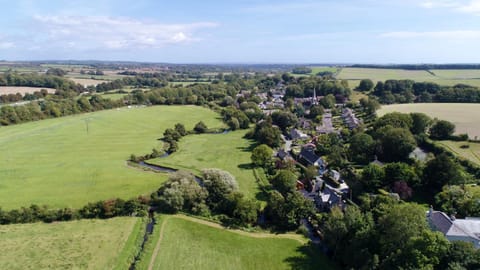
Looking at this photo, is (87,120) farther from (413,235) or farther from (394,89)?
(394,89)

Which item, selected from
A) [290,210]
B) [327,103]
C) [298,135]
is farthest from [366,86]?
[290,210]

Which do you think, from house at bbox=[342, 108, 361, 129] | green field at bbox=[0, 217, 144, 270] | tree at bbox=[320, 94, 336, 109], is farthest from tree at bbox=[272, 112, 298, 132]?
green field at bbox=[0, 217, 144, 270]

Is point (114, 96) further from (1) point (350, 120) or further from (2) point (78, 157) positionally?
(1) point (350, 120)

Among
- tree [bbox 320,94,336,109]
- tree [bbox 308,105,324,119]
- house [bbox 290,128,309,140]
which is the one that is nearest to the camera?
house [bbox 290,128,309,140]

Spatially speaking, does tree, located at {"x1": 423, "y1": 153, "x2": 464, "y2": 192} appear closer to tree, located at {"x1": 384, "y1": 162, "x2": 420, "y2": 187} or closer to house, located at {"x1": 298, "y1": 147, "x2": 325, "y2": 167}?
tree, located at {"x1": 384, "y1": 162, "x2": 420, "y2": 187}

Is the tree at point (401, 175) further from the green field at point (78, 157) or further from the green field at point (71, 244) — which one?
the green field at point (78, 157)

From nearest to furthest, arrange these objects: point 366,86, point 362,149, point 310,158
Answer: point 310,158 < point 362,149 < point 366,86
